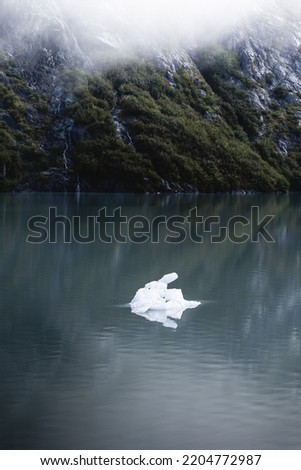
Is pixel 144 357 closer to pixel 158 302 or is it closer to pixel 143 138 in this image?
pixel 158 302

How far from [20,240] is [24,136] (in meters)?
97.8

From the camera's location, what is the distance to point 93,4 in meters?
190

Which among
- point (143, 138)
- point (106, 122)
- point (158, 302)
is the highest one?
point (106, 122)

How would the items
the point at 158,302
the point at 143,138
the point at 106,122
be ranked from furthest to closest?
the point at 143,138 < the point at 106,122 < the point at 158,302

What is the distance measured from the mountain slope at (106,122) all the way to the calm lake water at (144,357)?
10396 cm

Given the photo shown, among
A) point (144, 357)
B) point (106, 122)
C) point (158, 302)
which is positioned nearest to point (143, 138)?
point (106, 122)

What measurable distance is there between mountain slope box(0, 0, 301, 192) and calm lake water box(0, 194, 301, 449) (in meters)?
104

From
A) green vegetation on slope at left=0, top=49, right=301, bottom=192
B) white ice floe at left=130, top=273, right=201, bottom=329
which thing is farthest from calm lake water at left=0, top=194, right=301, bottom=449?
green vegetation on slope at left=0, top=49, right=301, bottom=192

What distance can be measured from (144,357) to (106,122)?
14192 cm

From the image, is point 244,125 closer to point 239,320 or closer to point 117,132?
point 117,132

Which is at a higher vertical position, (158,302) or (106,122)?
(106,122)

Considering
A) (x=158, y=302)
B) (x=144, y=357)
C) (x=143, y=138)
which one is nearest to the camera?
(x=144, y=357)

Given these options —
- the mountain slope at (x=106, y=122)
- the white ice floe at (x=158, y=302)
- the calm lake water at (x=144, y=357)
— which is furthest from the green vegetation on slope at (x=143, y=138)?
the white ice floe at (x=158, y=302)

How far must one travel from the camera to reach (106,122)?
168 metres
